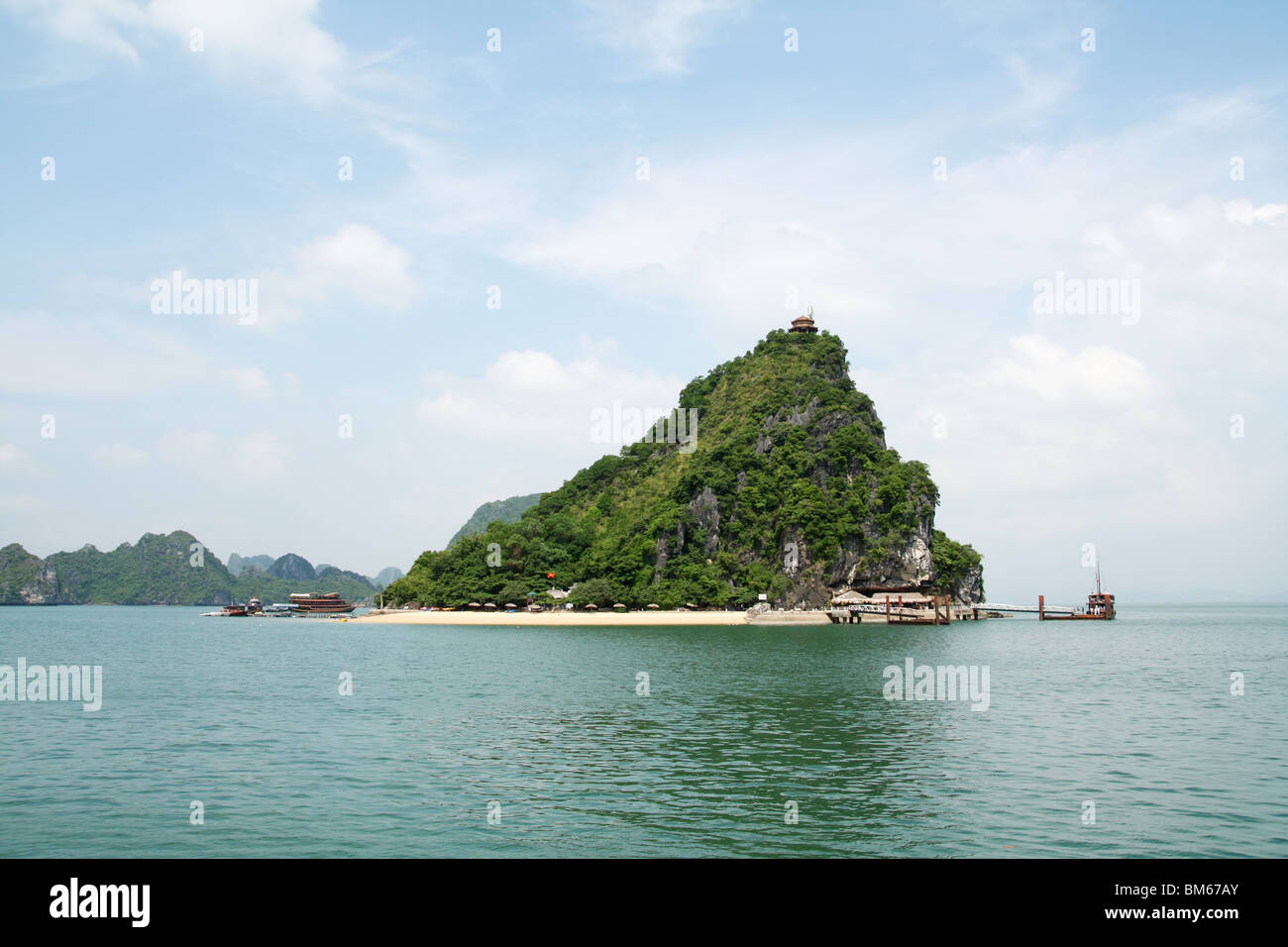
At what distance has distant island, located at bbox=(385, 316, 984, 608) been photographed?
427 feet

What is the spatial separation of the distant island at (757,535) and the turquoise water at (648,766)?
262ft

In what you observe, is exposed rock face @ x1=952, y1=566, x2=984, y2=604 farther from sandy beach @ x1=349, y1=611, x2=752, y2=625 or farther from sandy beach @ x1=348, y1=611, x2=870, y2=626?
sandy beach @ x1=349, y1=611, x2=752, y2=625

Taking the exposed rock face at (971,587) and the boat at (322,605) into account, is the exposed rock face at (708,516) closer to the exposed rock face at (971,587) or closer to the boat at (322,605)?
the exposed rock face at (971,587)

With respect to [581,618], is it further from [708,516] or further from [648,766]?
[648,766]

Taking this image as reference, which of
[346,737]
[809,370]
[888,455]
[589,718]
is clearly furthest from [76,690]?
[809,370]

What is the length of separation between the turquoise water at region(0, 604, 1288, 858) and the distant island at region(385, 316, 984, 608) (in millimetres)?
79916

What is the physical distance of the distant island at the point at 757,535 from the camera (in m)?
130

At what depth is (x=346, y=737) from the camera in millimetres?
28406

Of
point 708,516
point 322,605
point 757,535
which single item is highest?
point 708,516

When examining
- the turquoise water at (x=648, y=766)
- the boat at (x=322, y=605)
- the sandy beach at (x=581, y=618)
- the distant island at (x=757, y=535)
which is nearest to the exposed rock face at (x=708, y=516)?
the distant island at (x=757, y=535)

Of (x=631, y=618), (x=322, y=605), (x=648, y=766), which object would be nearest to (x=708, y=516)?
(x=631, y=618)

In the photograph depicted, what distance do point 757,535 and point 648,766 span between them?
11343cm

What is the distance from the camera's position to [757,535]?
135625mm
